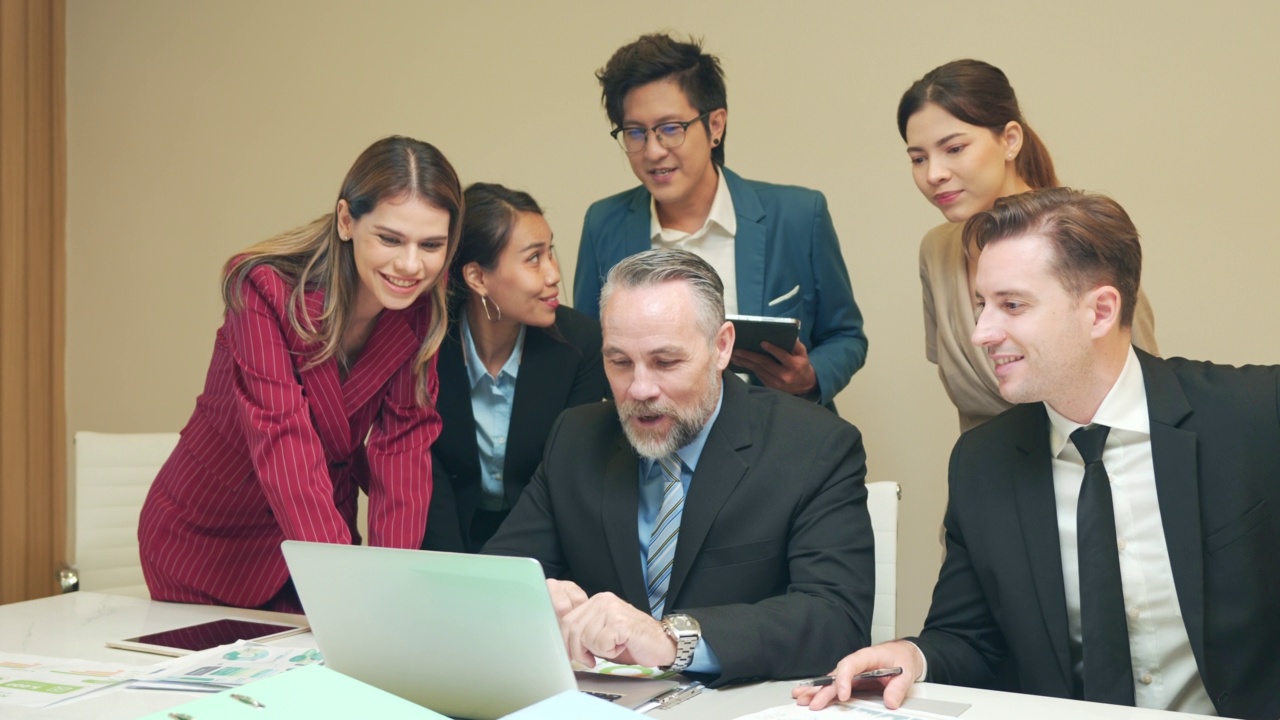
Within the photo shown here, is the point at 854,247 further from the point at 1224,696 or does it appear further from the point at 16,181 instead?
the point at 16,181

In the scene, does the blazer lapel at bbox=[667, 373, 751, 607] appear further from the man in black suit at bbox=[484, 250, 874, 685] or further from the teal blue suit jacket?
the teal blue suit jacket

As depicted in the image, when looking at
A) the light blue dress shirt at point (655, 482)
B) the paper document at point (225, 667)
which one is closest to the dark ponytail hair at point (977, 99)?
the light blue dress shirt at point (655, 482)

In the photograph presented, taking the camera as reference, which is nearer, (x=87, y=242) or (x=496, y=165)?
(x=496, y=165)

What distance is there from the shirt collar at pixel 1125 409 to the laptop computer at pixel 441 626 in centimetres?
84

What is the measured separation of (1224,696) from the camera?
6.07ft

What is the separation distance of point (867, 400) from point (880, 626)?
1.64 m

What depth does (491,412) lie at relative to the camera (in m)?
2.89

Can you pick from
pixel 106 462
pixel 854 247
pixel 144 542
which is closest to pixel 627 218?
pixel 854 247

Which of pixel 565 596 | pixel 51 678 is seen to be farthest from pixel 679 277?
pixel 51 678

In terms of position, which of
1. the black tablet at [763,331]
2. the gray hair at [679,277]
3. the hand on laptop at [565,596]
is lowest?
the hand on laptop at [565,596]

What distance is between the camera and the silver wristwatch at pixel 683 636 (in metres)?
1.76

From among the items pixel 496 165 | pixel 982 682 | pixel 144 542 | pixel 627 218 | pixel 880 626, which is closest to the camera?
pixel 982 682

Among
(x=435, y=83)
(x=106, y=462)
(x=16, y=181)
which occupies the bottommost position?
(x=106, y=462)

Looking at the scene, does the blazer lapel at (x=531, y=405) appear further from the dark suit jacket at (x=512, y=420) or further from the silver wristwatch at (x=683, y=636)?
the silver wristwatch at (x=683, y=636)
